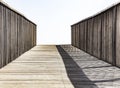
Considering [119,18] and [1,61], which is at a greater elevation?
[119,18]

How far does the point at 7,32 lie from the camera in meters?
9.98

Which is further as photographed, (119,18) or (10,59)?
(10,59)

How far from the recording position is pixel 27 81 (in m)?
6.30

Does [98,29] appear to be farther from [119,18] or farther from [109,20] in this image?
[119,18]

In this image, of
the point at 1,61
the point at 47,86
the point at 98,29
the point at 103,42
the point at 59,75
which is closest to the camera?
the point at 47,86

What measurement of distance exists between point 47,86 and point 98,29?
7.72 meters

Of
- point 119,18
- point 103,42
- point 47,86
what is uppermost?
point 119,18

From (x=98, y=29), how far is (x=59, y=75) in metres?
6.25

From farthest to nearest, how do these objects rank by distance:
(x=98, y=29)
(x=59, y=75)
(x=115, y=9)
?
(x=98, y=29) < (x=115, y=9) < (x=59, y=75)

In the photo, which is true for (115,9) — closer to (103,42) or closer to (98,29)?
(103,42)

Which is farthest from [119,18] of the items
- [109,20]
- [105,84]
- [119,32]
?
[105,84]

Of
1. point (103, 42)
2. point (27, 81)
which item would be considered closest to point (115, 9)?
point (103, 42)

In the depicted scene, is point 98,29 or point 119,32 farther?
point 98,29

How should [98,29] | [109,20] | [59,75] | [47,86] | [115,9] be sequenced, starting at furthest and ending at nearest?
1. [98,29]
2. [109,20]
3. [115,9]
4. [59,75]
5. [47,86]
